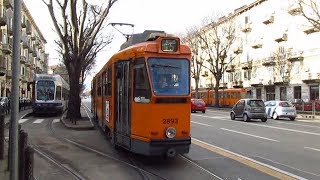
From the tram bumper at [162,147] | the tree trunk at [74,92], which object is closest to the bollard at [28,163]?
the tram bumper at [162,147]

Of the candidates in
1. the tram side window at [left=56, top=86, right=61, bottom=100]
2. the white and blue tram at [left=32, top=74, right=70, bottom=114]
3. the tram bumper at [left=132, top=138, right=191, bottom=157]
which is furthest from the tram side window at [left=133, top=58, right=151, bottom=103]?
the tram side window at [left=56, top=86, right=61, bottom=100]

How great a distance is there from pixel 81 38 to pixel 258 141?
14.3 metres

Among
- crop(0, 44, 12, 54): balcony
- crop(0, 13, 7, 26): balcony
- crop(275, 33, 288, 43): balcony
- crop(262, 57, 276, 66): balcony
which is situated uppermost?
crop(0, 13, 7, 26): balcony

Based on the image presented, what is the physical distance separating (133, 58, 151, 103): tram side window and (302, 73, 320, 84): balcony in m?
45.9

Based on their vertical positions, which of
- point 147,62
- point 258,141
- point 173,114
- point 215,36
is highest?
point 215,36

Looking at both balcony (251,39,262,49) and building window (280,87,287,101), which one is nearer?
building window (280,87,287,101)

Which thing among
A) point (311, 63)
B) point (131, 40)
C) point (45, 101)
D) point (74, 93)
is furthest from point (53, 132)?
point (311, 63)

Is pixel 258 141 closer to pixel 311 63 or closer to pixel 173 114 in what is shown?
pixel 173 114

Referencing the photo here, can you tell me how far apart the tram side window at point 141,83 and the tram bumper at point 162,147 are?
101cm

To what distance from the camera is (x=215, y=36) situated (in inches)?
2373

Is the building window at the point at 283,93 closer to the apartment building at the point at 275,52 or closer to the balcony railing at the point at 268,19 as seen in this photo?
the apartment building at the point at 275,52

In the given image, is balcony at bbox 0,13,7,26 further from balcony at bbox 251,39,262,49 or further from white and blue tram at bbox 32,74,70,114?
balcony at bbox 251,39,262,49

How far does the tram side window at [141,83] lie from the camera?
9.99 metres

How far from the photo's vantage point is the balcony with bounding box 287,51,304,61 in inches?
2188
